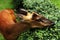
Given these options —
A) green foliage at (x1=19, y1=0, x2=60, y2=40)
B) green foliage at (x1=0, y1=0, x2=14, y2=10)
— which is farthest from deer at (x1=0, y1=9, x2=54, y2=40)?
green foliage at (x1=0, y1=0, x2=14, y2=10)

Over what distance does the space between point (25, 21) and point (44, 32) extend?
5.47 feet

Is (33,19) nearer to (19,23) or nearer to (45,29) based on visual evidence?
(19,23)

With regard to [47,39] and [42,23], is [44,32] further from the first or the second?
[42,23]

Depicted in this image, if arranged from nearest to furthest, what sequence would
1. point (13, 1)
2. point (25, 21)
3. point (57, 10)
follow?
point (25, 21), point (57, 10), point (13, 1)

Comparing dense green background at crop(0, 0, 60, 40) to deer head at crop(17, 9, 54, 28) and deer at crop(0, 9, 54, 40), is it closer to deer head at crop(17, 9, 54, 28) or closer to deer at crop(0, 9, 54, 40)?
deer at crop(0, 9, 54, 40)

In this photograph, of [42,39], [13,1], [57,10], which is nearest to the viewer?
[42,39]

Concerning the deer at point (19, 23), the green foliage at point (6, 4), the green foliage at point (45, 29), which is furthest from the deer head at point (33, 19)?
the green foliage at point (6, 4)

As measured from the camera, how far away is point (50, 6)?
5559 millimetres

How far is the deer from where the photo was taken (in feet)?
10.6

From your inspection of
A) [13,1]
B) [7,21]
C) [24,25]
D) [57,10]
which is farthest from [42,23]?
[13,1]

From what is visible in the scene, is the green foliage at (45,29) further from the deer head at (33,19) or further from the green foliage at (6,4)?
the green foliage at (6,4)

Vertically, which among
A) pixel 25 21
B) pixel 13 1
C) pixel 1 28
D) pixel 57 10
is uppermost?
pixel 25 21

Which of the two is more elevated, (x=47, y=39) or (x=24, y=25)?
(x=24, y=25)

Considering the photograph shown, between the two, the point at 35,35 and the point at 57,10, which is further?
the point at 57,10
